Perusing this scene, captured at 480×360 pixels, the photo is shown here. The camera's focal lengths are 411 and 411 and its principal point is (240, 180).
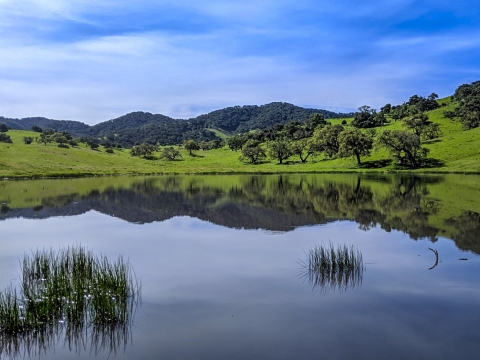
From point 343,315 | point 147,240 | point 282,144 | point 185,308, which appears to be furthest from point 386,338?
point 282,144

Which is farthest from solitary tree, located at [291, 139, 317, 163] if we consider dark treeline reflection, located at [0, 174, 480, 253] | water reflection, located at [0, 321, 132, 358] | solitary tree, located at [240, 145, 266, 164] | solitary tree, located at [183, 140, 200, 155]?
water reflection, located at [0, 321, 132, 358]

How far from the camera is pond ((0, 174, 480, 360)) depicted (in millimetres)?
10297

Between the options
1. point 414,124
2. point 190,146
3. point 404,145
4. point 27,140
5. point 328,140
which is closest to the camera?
point 404,145

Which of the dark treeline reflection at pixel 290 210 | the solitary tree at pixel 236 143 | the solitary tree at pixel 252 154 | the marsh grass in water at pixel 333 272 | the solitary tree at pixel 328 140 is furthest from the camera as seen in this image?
the solitary tree at pixel 236 143

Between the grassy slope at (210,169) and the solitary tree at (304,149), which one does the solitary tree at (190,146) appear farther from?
the solitary tree at (304,149)

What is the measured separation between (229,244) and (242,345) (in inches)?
491

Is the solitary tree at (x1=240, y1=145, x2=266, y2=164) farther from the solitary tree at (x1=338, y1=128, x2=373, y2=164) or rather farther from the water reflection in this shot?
the water reflection

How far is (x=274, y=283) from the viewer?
15.3 m

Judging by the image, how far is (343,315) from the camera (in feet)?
39.6

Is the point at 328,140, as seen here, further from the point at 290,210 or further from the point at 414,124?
the point at 290,210

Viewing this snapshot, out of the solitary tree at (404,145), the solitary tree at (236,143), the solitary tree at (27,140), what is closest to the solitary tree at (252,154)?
the solitary tree at (236,143)

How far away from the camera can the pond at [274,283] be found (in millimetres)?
10297

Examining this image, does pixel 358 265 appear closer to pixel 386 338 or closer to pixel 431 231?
pixel 386 338

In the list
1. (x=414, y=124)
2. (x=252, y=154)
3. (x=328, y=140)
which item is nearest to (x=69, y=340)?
(x=328, y=140)
